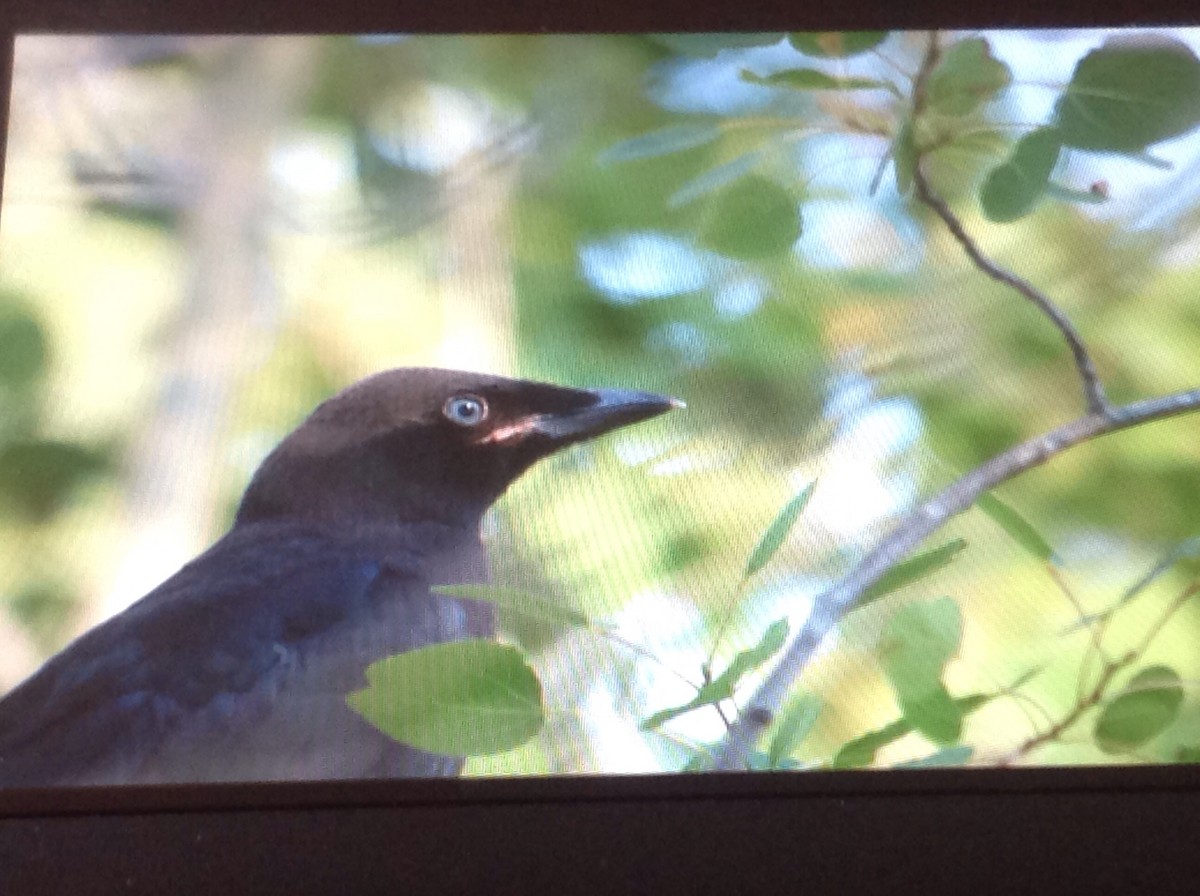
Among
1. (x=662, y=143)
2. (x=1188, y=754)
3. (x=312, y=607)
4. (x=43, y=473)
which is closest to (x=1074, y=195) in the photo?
(x=662, y=143)

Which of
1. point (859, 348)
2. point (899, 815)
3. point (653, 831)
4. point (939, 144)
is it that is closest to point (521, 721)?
point (653, 831)

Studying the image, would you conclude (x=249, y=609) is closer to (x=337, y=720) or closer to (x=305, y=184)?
(x=337, y=720)

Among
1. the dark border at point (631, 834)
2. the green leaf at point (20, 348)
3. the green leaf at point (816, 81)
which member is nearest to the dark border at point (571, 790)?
the dark border at point (631, 834)

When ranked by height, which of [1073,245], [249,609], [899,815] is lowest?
[899,815]

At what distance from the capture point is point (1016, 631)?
1.07 metres

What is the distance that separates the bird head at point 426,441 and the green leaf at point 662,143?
0.20m

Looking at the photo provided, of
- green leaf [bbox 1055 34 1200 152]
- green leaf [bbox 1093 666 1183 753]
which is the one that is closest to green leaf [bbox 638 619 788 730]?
green leaf [bbox 1093 666 1183 753]

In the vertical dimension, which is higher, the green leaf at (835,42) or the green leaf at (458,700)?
the green leaf at (835,42)

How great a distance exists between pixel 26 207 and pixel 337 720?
47 cm

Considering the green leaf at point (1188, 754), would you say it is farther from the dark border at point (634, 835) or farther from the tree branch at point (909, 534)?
the tree branch at point (909, 534)

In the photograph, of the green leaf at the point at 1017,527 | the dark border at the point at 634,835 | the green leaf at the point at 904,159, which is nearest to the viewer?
the dark border at the point at 634,835

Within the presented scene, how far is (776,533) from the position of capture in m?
1.08

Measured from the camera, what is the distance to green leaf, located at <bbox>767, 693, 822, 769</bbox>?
3.33 feet

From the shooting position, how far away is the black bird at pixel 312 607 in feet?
3.35
